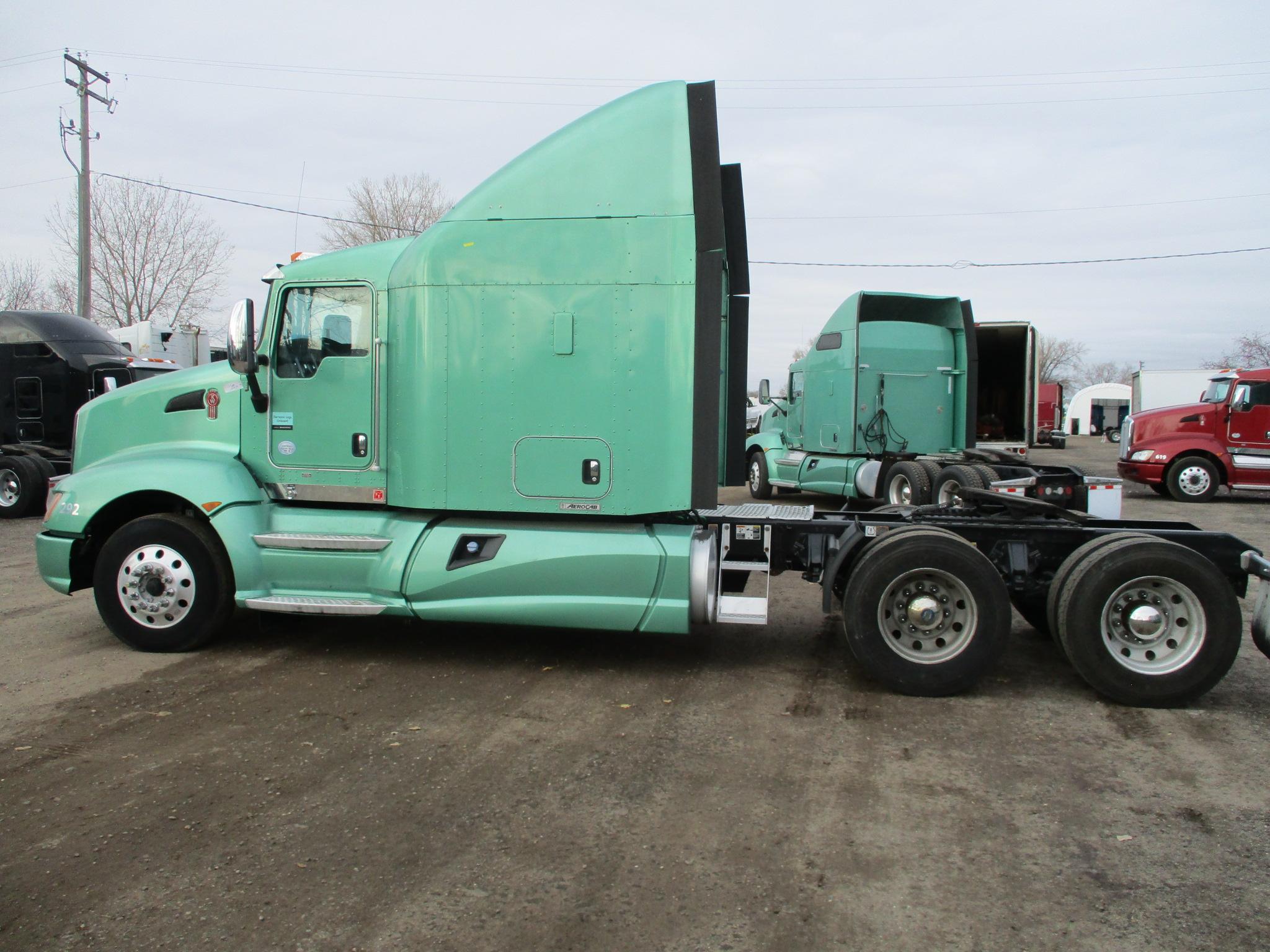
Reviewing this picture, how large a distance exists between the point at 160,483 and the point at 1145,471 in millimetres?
19056

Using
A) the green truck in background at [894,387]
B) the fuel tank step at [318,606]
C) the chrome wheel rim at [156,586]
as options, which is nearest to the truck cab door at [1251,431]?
the green truck in background at [894,387]

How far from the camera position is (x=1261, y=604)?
17.7 feet

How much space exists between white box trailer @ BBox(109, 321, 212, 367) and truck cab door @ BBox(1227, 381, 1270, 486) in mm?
22573

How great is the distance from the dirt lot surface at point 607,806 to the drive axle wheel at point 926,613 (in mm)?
217

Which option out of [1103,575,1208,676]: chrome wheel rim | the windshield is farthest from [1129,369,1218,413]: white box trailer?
[1103,575,1208,676]: chrome wheel rim

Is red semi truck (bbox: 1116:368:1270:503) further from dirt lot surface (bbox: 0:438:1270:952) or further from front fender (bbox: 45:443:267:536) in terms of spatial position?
front fender (bbox: 45:443:267:536)

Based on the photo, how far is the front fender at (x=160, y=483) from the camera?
628cm

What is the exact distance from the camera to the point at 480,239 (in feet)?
19.7

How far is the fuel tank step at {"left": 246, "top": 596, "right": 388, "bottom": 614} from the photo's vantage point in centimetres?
608

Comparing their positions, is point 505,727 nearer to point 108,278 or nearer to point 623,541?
point 623,541

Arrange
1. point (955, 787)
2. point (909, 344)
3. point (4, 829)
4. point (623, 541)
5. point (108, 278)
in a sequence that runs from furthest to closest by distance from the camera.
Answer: point (108, 278)
point (909, 344)
point (623, 541)
point (955, 787)
point (4, 829)

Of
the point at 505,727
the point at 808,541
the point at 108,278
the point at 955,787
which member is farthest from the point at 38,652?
the point at 108,278

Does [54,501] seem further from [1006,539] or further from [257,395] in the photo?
[1006,539]

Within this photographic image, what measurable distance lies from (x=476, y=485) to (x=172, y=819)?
2.76 metres
